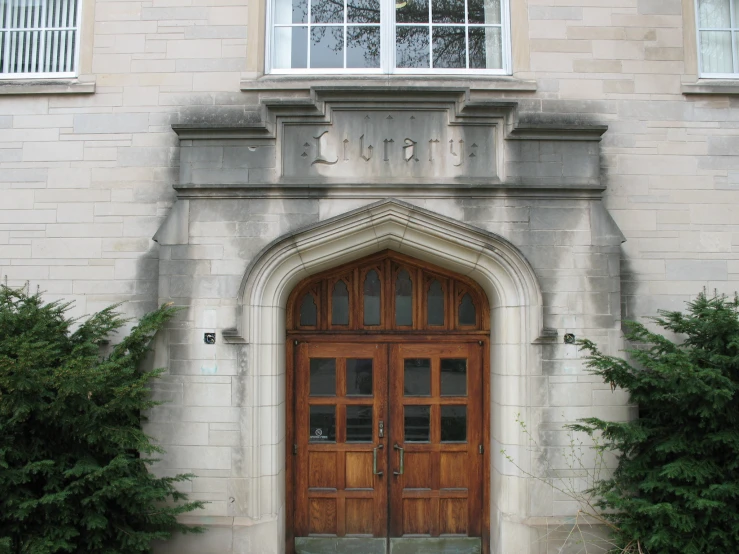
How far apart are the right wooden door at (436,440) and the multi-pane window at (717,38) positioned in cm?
408

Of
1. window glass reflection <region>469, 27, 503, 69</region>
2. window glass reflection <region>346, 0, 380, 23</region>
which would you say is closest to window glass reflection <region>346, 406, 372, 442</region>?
Answer: window glass reflection <region>469, 27, 503, 69</region>

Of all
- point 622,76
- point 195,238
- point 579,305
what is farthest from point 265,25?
point 579,305

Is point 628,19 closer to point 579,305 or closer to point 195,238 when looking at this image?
point 579,305

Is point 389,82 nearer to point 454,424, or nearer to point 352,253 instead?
point 352,253

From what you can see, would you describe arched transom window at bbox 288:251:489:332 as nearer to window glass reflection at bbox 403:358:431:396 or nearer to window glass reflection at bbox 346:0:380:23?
window glass reflection at bbox 403:358:431:396

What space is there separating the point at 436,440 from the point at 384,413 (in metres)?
0.64

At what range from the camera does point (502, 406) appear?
603 centimetres

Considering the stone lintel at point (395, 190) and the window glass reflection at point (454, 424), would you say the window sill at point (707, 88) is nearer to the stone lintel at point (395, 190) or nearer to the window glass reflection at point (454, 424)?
the stone lintel at point (395, 190)

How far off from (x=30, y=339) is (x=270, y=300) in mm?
2118

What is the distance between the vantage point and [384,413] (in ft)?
21.3

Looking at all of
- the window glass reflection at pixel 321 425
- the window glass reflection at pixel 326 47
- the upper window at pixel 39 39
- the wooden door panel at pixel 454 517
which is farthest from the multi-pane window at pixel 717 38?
the upper window at pixel 39 39

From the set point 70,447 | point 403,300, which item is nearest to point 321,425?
point 403,300

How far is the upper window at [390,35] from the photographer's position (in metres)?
6.63

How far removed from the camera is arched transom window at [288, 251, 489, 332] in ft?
21.5
